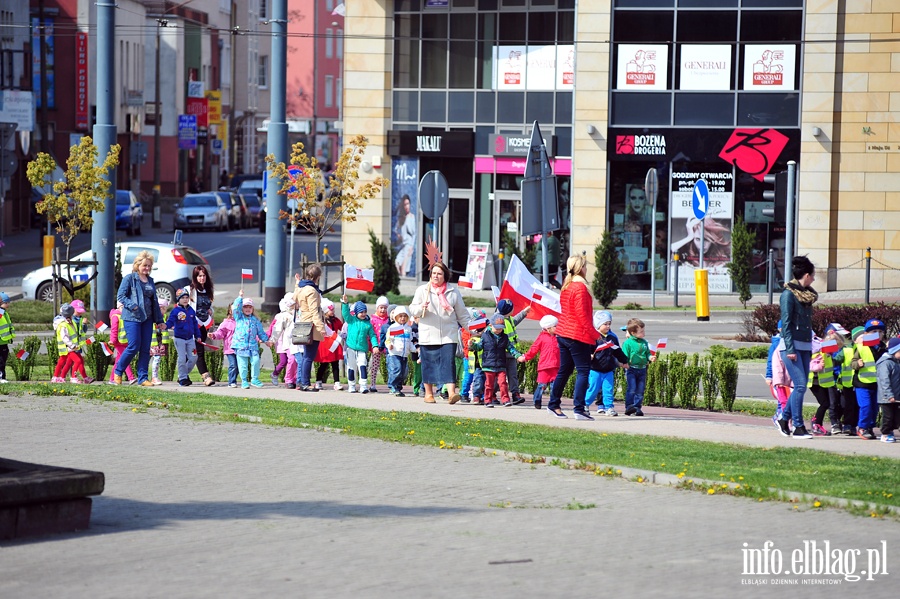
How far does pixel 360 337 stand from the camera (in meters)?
16.7

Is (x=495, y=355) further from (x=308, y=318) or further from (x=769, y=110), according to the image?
(x=769, y=110)

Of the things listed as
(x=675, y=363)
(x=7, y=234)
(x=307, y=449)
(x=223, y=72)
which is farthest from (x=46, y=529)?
(x=223, y=72)

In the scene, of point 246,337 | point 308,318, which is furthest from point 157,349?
point 308,318

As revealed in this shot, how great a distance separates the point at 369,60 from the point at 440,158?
2964 mm

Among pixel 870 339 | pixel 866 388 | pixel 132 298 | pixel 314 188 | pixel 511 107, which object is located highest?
pixel 511 107

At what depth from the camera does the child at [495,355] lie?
15.6 meters

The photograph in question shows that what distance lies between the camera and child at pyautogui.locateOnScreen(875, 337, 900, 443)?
1332cm

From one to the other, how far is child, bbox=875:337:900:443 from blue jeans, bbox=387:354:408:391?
17.9 feet

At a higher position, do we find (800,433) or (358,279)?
(358,279)

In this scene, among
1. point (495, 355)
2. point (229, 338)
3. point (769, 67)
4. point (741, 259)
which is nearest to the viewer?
point (495, 355)

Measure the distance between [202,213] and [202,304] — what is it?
4210 centimetres

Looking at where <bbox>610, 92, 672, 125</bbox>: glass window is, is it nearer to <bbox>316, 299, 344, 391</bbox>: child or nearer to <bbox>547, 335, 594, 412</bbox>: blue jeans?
<bbox>316, 299, 344, 391</bbox>: child

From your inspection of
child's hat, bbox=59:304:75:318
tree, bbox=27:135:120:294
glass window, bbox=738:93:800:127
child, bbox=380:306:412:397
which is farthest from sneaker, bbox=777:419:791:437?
glass window, bbox=738:93:800:127

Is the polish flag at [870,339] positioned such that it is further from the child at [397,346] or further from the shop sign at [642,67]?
the shop sign at [642,67]
